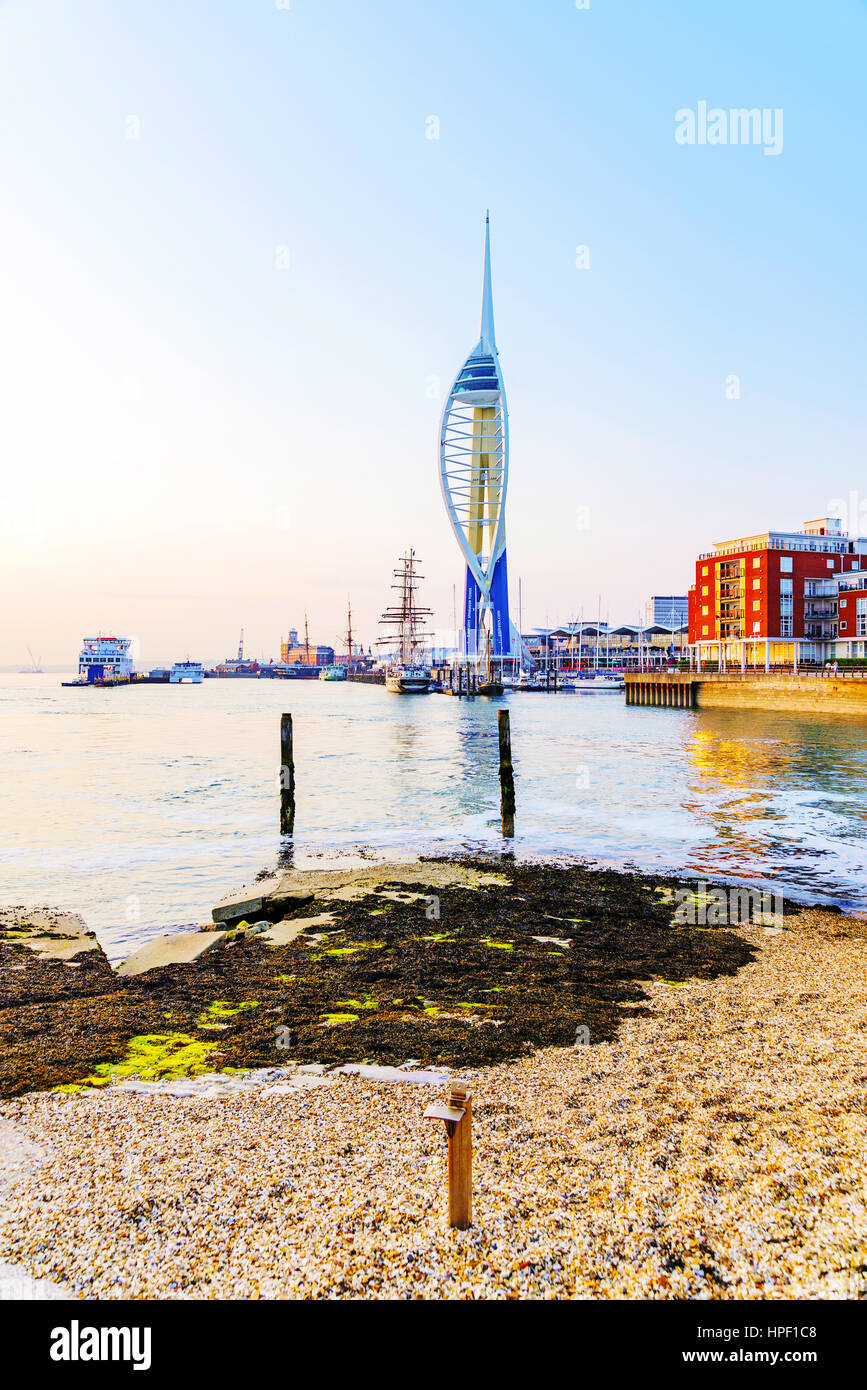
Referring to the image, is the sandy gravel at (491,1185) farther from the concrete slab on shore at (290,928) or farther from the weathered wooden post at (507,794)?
the weathered wooden post at (507,794)

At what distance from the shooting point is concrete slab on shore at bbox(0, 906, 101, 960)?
10.5 m

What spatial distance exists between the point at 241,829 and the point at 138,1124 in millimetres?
15857

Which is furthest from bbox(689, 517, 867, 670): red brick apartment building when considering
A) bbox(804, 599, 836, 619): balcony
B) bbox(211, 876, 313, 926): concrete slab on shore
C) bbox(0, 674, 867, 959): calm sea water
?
bbox(211, 876, 313, 926): concrete slab on shore

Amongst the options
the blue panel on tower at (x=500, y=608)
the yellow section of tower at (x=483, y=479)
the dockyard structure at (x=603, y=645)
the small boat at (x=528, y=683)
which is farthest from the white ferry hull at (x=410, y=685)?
the dockyard structure at (x=603, y=645)

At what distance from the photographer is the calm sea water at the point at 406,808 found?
15430 mm

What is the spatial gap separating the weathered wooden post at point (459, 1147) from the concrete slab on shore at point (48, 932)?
7971 mm

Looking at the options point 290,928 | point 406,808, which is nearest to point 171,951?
point 290,928

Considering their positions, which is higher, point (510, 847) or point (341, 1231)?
point (341, 1231)

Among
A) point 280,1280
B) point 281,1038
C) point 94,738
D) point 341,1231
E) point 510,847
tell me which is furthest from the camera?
point 94,738

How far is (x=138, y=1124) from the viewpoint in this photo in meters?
5.29

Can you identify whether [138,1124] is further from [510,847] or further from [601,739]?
[601,739]

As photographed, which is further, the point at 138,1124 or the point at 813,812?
the point at 813,812
